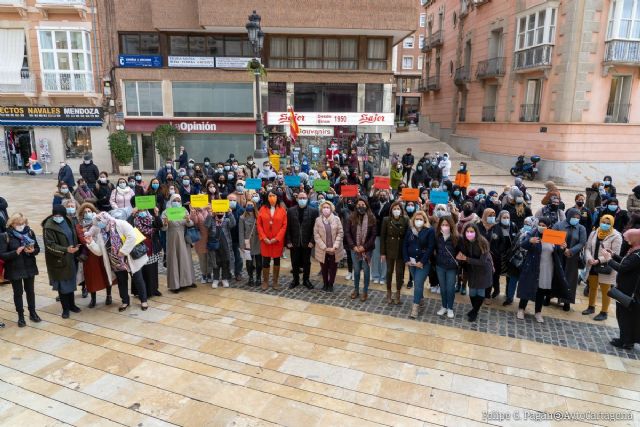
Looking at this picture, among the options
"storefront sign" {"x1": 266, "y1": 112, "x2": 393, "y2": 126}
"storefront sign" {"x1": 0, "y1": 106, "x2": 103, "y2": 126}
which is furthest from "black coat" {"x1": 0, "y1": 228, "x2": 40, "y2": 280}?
"storefront sign" {"x1": 0, "y1": 106, "x2": 103, "y2": 126}

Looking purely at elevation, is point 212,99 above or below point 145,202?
above

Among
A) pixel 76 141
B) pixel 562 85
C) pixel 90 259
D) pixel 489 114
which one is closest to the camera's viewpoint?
pixel 90 259

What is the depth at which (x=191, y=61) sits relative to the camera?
25.9 meters

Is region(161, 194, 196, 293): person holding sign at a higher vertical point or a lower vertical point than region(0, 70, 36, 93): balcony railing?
lower

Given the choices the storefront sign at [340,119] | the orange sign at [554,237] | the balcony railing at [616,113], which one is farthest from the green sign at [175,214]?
the balcony railing at [616,113]

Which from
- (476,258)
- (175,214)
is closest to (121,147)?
(175,214)

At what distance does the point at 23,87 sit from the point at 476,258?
27933 mm

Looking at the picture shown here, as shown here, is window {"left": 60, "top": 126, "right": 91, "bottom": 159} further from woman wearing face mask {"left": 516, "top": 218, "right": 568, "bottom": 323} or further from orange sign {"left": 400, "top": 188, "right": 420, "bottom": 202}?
woman wearing face mask {"left": 516, "top": 218, "right": 568, "bottom": 323}

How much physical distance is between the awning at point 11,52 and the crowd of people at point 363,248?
21.7m

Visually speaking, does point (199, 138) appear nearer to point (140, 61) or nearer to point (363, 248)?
point (140, 61)

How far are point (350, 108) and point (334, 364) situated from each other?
74.0 feet

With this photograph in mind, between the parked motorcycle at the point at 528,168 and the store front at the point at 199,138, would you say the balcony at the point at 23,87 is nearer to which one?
the store front at the point at 199,138

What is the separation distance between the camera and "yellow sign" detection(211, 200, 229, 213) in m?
8.49

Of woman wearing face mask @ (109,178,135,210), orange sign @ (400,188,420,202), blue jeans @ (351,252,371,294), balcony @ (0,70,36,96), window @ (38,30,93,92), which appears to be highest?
window @ (38,30,93,92)
